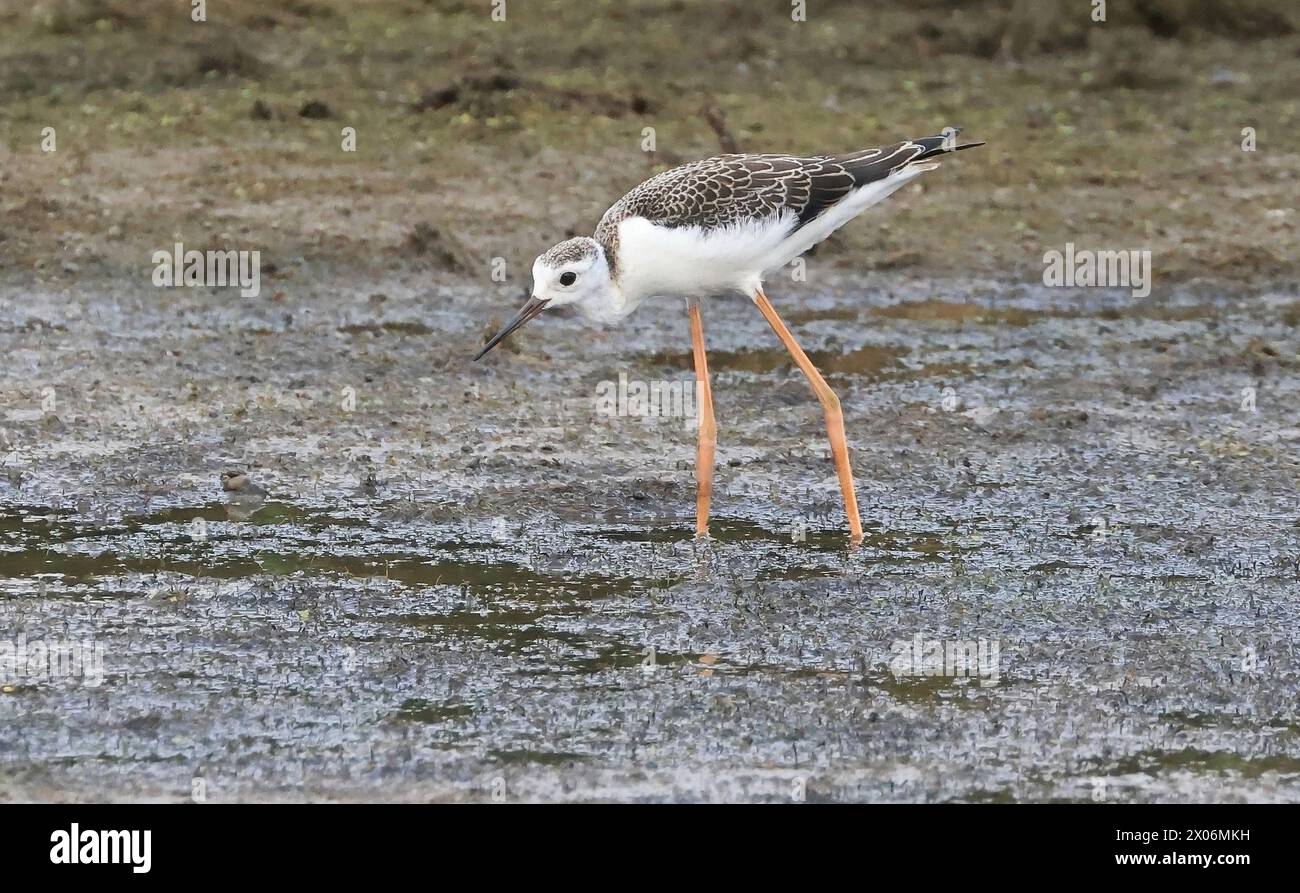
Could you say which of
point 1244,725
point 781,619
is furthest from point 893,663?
point 1244,725

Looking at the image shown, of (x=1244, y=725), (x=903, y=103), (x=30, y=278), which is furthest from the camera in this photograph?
(x=903, y=103)

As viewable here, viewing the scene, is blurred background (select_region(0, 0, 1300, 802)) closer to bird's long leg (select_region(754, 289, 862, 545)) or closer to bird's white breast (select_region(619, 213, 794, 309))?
bird's long leg (select_region(754, 289, 862, 545))

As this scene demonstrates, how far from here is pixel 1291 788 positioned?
543 cm

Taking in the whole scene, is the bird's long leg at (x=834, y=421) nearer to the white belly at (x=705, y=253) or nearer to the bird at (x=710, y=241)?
the bird at (x=710, y=241)

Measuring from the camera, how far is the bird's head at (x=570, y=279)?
759cm

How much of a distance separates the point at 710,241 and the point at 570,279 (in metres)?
0.56

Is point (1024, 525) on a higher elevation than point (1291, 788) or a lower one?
higher

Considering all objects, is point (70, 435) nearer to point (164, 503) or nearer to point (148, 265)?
point (164, 503)

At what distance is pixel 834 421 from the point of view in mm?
8125

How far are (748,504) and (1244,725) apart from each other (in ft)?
9.17

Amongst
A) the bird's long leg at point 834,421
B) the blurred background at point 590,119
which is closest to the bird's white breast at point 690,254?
the bird's long leg at point 834,421

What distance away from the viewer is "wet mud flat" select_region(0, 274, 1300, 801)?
5660 mm

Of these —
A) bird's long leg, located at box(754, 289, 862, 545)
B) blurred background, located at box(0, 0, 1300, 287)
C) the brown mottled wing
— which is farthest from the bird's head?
blurred background, located at box(0, 0, 1300, 287)

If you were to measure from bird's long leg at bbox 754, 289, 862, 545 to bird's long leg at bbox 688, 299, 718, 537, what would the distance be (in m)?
0.29
